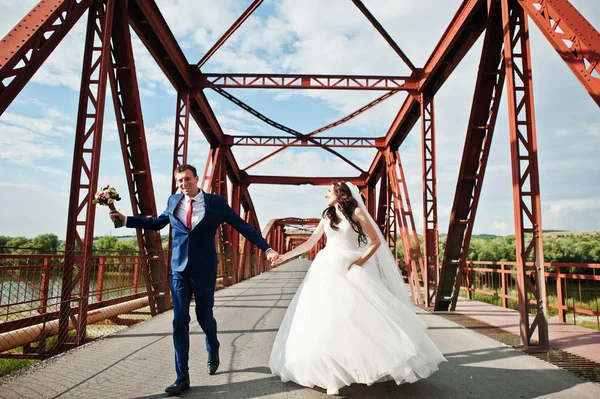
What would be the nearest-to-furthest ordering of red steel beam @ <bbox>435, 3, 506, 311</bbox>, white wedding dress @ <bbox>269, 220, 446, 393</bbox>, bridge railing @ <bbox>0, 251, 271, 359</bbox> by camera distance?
white wedding dress @ <bbox>269, 220, 446, 393</bbox> → bridge railing @ <bbox>0, 251, 271, 359</bbox> → red steel beam @ <bbox>435, 3, 506, 311</bbox>

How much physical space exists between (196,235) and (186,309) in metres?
0.62

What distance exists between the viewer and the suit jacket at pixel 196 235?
3.89 metres

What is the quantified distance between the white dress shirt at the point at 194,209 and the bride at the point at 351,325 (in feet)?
2.67

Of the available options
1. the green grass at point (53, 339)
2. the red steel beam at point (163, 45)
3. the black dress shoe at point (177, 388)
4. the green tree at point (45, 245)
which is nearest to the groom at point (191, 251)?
the black dress shoe at point (177, 388)

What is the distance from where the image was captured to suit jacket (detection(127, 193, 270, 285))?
3889 mm

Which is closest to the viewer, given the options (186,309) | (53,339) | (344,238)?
(186,309)

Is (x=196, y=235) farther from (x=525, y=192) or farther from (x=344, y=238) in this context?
(x=525, y=192)

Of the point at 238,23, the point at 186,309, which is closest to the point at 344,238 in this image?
the point at 186,309

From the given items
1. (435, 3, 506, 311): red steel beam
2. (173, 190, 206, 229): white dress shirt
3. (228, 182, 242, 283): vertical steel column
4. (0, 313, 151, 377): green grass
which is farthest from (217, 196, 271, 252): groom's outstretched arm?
(228, 182, 242, 283): vertical steel column

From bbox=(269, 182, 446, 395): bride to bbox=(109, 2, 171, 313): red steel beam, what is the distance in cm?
449

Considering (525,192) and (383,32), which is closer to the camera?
(525,192)

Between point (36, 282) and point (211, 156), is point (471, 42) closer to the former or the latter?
point (36, 282)

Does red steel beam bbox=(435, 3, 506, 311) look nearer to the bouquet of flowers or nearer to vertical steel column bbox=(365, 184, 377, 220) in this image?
the bouquet of flowers

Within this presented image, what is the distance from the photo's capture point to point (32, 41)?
4.99 m
